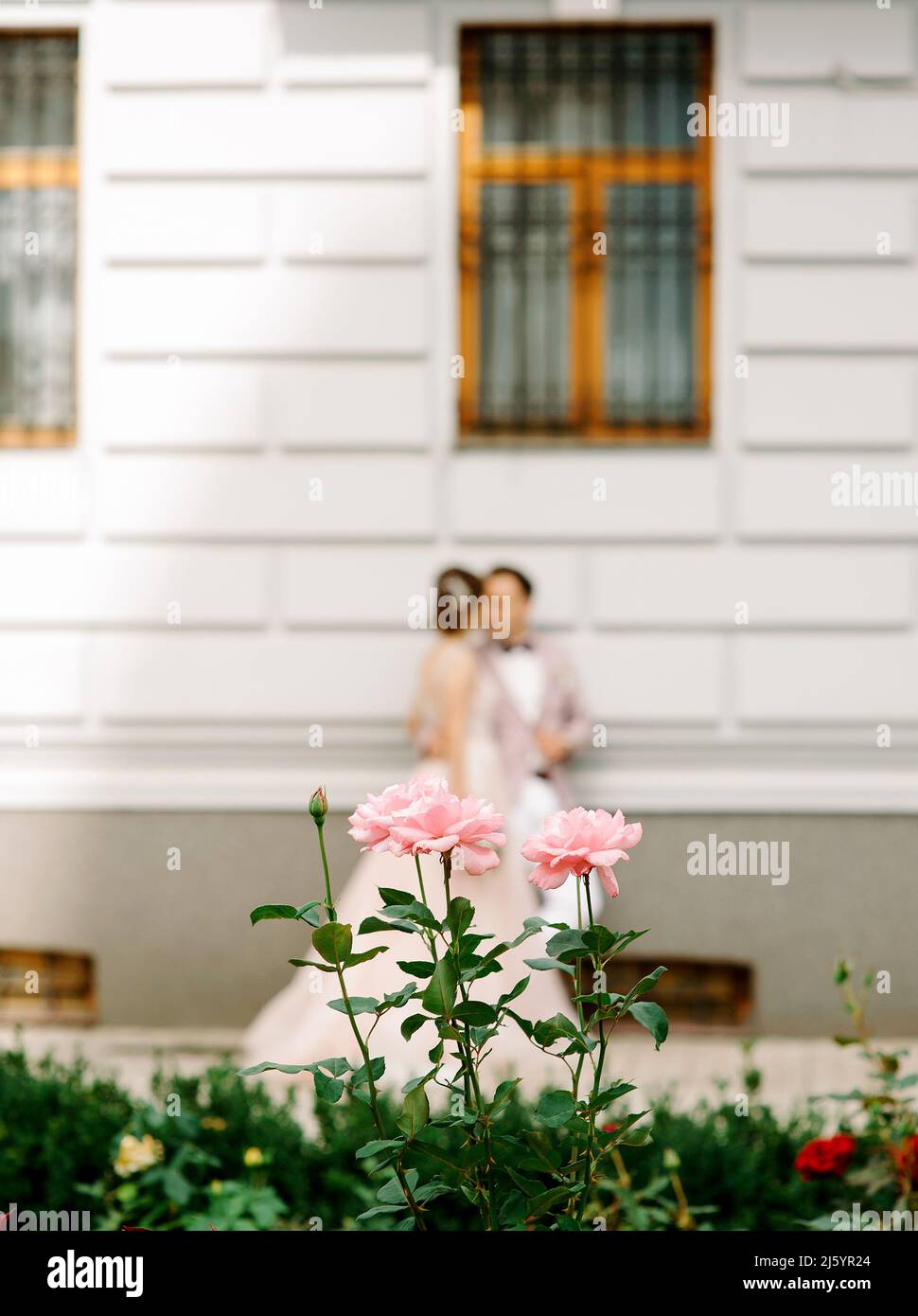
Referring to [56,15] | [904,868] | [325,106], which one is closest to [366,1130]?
[904,868]

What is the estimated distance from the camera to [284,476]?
805 cm

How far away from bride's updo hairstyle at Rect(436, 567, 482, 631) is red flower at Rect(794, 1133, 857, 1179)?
4.94 meters

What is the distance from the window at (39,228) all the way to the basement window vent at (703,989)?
392cm

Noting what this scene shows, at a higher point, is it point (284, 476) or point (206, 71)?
point (206, 71)

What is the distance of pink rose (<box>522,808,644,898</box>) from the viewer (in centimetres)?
165

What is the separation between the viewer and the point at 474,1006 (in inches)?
68.5

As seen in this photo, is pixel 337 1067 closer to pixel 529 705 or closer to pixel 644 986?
pixel 644 986

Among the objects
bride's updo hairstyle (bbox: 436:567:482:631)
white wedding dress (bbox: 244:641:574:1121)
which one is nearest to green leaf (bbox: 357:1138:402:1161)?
white wedding dress (bbox: 244:641:574:1121)

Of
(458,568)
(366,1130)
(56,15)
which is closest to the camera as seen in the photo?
(366,1130)

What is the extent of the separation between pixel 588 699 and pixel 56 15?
4.33 meters

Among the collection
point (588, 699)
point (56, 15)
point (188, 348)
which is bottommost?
point (588, 699)

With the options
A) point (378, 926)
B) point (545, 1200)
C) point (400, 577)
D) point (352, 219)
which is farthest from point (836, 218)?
point (545, 1200)

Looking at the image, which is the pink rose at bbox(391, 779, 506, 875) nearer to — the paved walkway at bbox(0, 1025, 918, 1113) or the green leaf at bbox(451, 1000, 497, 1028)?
the green leaf at bbox(451, 1000, 497, 1028)

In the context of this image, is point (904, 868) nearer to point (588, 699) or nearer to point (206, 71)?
point (588, 699)
